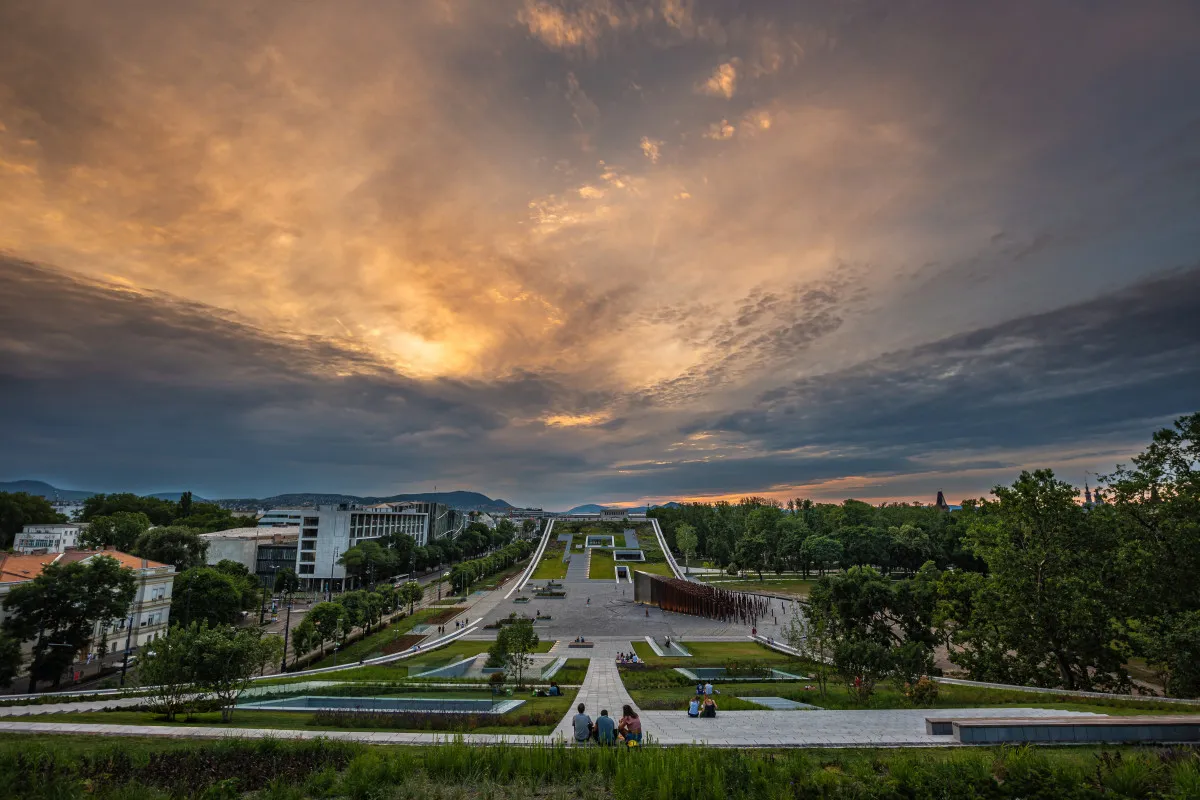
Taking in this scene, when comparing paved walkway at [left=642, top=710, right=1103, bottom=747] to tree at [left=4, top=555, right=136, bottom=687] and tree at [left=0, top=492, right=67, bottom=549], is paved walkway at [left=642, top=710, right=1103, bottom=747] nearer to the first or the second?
tree at [left=4, top=555, right=136, bottom=687]

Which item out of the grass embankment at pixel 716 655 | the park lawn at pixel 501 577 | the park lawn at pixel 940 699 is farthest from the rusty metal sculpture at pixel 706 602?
the park lawn at pixel 501 577

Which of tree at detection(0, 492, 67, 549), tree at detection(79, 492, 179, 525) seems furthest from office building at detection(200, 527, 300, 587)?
tree at detection(0, 492, 67, 549)

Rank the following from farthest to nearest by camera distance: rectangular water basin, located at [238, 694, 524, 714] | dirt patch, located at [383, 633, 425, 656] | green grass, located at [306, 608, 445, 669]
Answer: dirt patch, located at [383, 633, 425, 656]
green grass, located at [306, 608, 445, 669]
rectangular water basin, located at [238, 694, 524, 714]

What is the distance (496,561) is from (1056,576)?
90567mm

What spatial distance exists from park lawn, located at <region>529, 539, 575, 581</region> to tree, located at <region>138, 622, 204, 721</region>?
69.1 meters

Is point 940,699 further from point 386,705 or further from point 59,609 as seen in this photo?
point 59,609

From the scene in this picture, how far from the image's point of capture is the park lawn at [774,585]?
73.9 metres

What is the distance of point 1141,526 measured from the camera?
26766mm

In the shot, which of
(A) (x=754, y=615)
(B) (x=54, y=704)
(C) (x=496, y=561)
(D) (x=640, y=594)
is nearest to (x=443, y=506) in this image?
(C) (x=496, y=561)

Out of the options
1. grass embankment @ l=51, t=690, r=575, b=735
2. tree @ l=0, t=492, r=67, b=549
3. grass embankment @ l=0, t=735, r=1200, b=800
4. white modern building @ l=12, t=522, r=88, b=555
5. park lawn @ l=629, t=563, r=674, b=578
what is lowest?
park lawn @ l=629, t=563, r=674, b=578

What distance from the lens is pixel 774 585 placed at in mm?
81375

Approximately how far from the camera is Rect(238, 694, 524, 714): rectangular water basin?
62.4 feet

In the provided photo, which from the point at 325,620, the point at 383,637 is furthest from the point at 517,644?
the point at 383,637

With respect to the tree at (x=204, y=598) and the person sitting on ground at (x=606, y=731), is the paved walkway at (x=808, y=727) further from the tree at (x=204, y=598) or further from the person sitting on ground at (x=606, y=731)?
the tree at (x=204, y=598)
